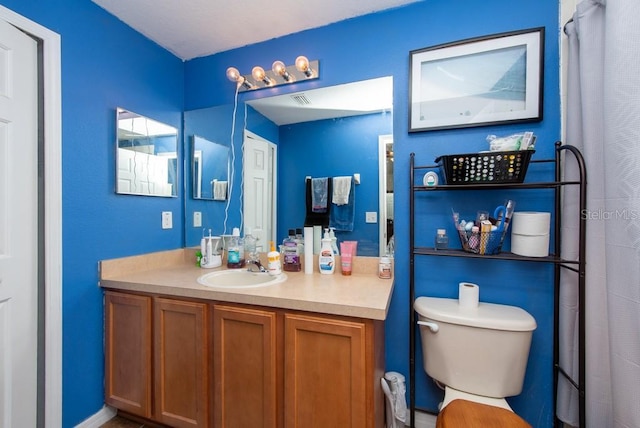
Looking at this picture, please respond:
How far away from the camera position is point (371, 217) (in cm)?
149

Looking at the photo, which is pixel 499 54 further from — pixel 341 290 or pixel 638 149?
pixel 341 290

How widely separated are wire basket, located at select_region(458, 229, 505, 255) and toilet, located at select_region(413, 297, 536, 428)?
267 millimetres

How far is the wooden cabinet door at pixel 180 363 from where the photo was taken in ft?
4.00

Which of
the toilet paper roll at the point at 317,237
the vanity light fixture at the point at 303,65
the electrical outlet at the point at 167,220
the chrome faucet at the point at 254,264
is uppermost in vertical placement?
the vanity light fixture at the point at 303,65

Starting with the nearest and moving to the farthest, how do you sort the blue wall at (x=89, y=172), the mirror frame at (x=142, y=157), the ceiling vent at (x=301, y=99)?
the blue wall at (x=89, y=172) < the mirror frame at (x=142, y=157) < the ceiling vent at (x=301, y=99)

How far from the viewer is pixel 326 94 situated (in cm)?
156

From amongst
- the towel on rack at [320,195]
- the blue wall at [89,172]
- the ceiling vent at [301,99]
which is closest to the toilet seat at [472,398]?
the towel on rack at [320,195]

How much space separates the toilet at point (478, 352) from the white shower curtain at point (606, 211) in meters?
0.21

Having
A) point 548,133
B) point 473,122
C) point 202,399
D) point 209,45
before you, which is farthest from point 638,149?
point 209,45

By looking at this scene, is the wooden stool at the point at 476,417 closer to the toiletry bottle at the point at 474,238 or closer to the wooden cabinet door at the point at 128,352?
the toiletry bottle at the point at 474,238

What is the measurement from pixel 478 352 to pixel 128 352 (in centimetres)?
169

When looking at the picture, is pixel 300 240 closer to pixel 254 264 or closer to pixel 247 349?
pixel 254 264

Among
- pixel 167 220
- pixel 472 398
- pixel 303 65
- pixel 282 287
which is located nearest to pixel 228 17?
pixel 303 65

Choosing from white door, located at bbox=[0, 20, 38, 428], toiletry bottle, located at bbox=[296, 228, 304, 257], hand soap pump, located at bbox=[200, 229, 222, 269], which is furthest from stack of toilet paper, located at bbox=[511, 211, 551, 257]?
white door, located at bbox=[0, 20, 38, 428]
